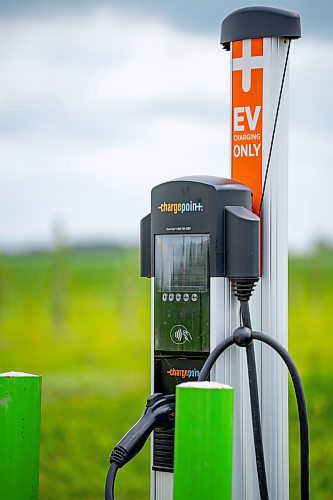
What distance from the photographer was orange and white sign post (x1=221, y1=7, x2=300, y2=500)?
11.3 ft

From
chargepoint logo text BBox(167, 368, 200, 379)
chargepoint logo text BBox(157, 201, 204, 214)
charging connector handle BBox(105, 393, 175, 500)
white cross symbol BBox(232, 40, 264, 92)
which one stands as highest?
white cross symbol BBox(232, 40, 264, 92)

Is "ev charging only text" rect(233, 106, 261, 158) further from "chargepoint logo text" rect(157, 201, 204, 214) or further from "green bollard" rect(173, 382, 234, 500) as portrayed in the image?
"green bollard" rect(173, 382, 234, 500)

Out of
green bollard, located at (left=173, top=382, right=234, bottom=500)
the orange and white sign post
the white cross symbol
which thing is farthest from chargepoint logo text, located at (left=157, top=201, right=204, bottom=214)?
green bollard, located at (left=173, top=382, right=234, bottom=500)

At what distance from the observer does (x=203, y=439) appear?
8.52 feet

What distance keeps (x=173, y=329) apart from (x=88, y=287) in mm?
5946

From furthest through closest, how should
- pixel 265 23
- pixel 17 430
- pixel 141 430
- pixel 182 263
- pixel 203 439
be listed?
pixel 265 23, pixel 182 263, pixel 141 430, pixel 17 430, pixel 203 439

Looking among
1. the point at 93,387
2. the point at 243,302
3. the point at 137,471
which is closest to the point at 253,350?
the point at 243,302

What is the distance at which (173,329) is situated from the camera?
3365 mm

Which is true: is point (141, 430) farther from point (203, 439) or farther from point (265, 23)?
point (265, 23)

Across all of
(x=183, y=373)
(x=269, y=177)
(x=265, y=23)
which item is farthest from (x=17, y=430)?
(x=265, y=23)

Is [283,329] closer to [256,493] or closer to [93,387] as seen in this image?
[256,493]

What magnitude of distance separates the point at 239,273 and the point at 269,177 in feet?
1.40

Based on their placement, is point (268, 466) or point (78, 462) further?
point (78, 462)

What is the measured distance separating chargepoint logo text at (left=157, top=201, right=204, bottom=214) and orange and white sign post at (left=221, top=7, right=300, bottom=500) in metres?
0.29
